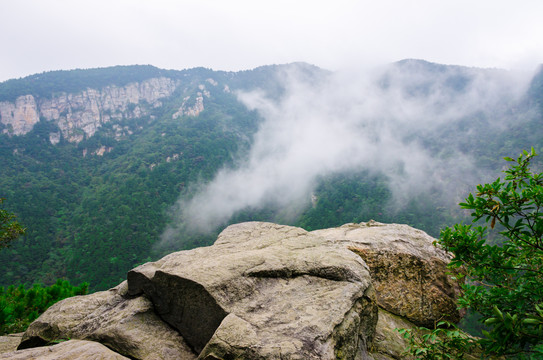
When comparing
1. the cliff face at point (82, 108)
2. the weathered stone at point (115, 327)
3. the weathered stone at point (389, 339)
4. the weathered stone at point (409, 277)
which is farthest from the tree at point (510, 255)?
the cliff face at point (82, 108)

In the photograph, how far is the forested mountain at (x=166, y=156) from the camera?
255ft

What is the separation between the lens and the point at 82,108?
509 ft

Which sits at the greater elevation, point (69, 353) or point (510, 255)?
point (510, 255)

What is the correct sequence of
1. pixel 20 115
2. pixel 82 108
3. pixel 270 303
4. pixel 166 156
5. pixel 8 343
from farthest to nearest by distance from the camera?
pixel 82 108, pixel 20 115, pixel 166 156, pixel 8 343, pixel 270 303

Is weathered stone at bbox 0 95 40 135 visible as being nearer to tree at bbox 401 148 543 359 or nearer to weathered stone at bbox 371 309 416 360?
weathered stone at bbox 371 309 416 360

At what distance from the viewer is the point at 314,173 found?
441 ft

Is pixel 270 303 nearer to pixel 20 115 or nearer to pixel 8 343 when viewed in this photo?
pixel 8 343

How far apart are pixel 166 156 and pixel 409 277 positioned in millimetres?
130252

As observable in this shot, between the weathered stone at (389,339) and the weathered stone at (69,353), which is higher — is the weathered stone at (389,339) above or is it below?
below

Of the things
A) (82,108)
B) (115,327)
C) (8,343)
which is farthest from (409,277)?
(82,108)

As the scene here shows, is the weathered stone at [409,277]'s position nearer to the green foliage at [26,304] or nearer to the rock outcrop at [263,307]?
the rock outcrop at [263,307]

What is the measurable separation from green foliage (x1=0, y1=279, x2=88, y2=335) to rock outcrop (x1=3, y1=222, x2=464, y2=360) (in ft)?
17.6

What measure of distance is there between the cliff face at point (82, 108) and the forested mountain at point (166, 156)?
0.75 meters

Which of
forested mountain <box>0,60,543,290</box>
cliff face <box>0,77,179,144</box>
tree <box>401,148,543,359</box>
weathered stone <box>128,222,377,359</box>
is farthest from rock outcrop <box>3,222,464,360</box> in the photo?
cliff face <box>0,77,179,144</box>
